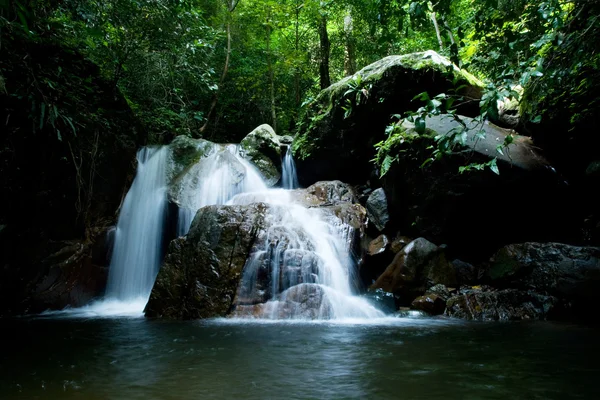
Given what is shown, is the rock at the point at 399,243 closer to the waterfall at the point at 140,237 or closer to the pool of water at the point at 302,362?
A: the pool of water at the point at 302,362

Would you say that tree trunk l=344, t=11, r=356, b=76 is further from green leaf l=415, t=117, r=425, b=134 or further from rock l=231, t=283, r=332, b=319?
green leaf l=415, t=117, r=425, b=134

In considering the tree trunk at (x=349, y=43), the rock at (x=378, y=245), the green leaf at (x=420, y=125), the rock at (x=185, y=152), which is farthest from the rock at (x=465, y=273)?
the tree trunk at (x=349, y=43)

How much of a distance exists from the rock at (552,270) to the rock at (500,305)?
264 millimetres

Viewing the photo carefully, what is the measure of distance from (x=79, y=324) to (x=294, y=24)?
14720 mm

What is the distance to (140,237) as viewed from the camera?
941cm

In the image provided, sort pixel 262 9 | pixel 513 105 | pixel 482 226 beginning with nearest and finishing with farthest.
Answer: pixel 482 226, pixel 513 105, pixel 262 9

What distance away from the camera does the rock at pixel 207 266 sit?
6.55m

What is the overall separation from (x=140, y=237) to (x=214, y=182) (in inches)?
91.1

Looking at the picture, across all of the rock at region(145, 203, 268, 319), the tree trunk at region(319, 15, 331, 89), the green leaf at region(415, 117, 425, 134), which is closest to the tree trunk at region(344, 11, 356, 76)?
the tree trunk at region(319, 15, 331, 89)

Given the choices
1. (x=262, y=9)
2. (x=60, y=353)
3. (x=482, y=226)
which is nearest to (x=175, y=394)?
(x=60, y=353)

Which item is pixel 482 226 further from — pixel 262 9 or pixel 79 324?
pixel 262 9

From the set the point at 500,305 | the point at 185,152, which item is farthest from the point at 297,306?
the point at 185,152

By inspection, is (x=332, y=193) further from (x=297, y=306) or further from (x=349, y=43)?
(x=349, y=43)

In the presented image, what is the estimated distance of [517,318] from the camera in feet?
19.9
